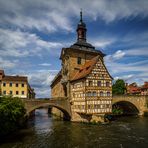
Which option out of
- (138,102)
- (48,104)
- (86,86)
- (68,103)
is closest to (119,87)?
(138,102)

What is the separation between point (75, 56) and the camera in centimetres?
4391

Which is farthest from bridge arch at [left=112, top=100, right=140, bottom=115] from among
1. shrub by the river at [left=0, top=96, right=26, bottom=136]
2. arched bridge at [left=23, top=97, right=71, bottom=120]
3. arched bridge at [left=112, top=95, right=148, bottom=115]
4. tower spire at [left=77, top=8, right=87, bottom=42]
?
shrub by the river at [left=0, top=96, right=26, bottom=136]

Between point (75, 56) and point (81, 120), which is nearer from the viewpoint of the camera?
point (81, 120)

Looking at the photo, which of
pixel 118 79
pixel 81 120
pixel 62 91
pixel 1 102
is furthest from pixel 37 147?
pixel 118 79

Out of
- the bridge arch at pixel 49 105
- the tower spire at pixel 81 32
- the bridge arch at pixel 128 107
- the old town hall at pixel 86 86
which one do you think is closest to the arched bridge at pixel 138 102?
the bridge arch at pixel 128 107

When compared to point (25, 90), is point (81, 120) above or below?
below

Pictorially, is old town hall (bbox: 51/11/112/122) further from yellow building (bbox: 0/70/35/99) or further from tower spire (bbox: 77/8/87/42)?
yellow building (bbox: 0/70/35/99)

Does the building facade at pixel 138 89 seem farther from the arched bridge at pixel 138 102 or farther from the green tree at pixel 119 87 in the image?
the arched bridge at pixel 138 102

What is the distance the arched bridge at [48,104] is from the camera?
3652cm

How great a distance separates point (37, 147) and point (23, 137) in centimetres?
494

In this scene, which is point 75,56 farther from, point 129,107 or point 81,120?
point 129,107

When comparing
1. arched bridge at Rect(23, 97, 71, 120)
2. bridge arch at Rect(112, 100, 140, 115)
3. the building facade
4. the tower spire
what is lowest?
bridge arch at Rect(112, 100, 140, 115)

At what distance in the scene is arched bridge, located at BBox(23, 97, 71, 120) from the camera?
36.5 metres

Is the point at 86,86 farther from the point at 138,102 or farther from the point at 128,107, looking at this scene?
the point at 128,107
